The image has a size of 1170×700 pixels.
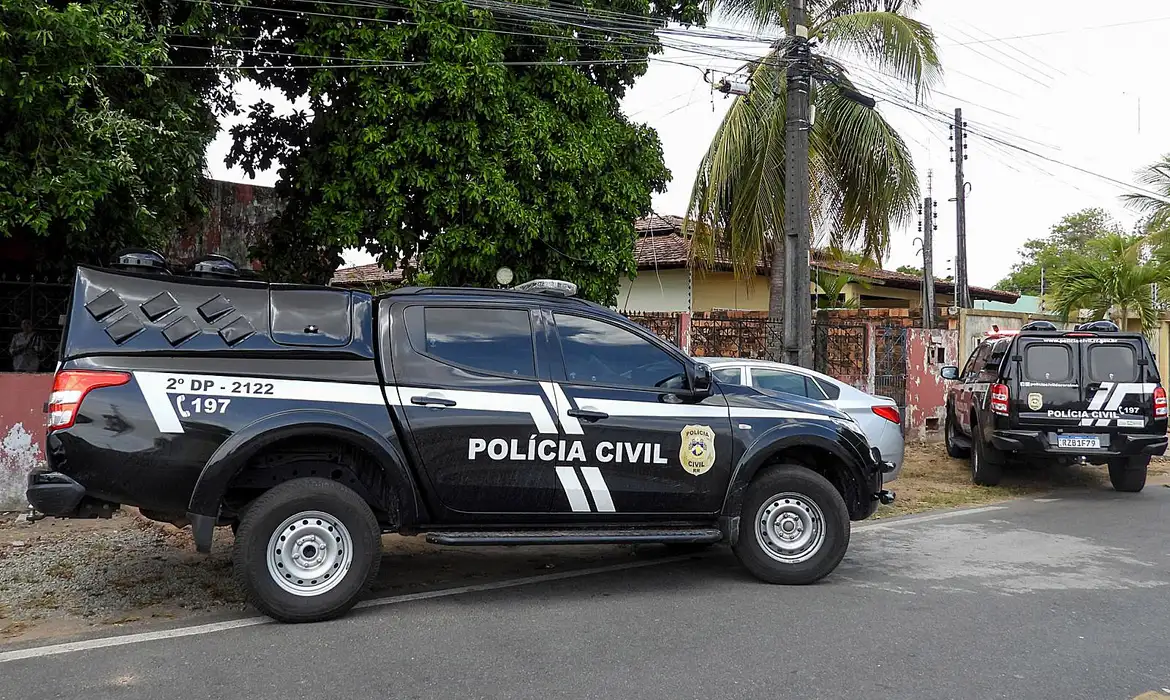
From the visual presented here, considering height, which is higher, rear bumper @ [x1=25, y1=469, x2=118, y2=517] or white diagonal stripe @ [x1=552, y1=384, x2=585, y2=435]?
white diagonal stripe @ [x1=552, y1=384, x2=585, y2=435]

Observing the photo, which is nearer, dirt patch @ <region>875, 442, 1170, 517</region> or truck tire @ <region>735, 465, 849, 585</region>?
truck tire @ <region>735, 465, 849, 585</region>

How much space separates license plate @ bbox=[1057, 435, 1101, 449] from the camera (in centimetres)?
1013

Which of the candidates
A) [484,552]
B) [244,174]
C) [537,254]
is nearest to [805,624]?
[484,552]

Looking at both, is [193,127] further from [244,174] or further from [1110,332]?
[1110,332]

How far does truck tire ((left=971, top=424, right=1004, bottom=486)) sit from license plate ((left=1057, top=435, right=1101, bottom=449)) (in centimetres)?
76

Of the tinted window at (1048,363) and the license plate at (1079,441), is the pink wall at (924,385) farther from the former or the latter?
the license plate at (1079,441)

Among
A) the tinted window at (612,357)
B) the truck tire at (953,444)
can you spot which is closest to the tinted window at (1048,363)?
the truck tire at (953,444)

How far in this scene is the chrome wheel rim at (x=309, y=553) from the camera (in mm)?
5223

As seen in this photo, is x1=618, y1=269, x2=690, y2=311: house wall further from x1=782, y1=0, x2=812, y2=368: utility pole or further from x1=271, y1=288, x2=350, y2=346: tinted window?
x1=271, y1=288, x2=350, y2=346: tinted window

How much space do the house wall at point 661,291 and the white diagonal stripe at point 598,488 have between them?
53.9 feet

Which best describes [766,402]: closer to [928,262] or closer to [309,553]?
[309,553]

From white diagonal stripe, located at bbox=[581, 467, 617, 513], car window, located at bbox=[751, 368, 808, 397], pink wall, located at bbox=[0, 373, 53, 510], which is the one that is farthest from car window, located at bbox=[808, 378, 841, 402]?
pink wall, located at bbox=[0, 373, 53, 510]

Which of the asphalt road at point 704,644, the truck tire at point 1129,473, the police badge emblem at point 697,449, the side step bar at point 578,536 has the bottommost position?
the asphalt road at point 704,644

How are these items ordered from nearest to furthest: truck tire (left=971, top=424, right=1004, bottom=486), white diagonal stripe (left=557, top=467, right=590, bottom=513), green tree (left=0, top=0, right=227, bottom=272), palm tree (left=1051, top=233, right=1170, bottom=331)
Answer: white diagonal stripe (left=557, top=467, right=590, bottom=513) < green tree (left=0, top=0, right=227, bottom=272) < truck tire (left=971, top=424, right=1004, bottom=486) < palm tree (left=1051, top=233, right=1170, bottom=331)
